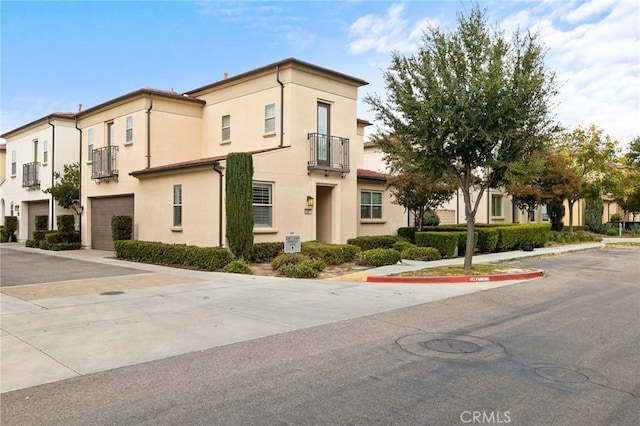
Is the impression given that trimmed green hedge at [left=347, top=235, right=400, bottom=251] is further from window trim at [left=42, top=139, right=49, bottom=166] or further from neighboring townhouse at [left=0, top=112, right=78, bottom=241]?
window trim at [left=42, top=139, right=49, bottom=166]

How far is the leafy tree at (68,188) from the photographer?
966 inches

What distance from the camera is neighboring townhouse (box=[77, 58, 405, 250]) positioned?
17.2 m

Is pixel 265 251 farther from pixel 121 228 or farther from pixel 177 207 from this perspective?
pixel 121 228

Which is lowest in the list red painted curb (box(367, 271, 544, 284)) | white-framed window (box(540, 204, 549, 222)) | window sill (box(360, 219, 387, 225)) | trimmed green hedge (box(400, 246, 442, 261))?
red painted curb (box(367, 271, 544, 284))

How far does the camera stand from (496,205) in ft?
106

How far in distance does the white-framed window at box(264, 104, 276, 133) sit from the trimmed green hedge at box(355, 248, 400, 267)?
636 cm

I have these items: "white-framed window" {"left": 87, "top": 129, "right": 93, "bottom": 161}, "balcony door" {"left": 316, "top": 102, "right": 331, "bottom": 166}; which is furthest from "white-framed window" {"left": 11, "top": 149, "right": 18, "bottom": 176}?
"balcony door" {"left": 316, "top": 102, "right": 331, "bottom": 166}

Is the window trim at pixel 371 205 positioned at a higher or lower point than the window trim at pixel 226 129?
lower

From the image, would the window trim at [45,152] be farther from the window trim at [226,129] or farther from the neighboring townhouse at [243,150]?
the window trim at [226,129]

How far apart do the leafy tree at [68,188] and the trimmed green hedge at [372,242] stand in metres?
15.3

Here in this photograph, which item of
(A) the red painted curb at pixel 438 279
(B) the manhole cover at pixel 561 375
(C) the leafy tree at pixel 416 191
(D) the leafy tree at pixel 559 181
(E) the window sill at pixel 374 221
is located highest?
(D) the leafy tree at pixel 559 181

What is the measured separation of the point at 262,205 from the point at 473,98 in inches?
311

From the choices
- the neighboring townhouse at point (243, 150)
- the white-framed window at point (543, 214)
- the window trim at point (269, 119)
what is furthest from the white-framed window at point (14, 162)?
the white-framed window at point (543, 214)

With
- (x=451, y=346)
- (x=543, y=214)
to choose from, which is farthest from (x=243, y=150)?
(x=543, y=214)
